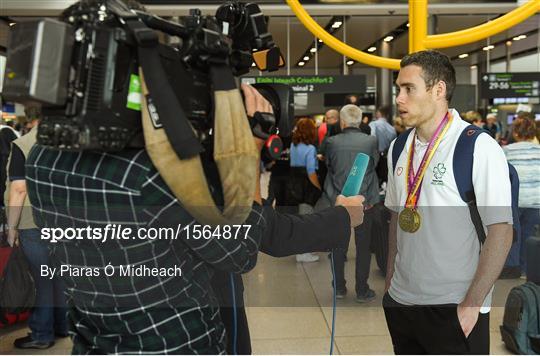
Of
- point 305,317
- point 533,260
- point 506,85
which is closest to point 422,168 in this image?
point 533,260

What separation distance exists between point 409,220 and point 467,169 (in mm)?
315

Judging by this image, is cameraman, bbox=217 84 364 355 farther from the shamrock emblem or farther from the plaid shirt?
the shamrock emblem

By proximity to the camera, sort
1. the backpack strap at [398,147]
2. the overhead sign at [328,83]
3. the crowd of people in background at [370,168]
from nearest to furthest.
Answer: the backpack strap at [398,147]
the crowd of people in background at [370,168]
the overhead sign at [328,83]

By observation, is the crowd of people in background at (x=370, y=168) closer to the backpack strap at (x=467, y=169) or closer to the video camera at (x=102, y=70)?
the backpack strap at (x=467, y=169)

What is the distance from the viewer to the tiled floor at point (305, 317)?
3926mm

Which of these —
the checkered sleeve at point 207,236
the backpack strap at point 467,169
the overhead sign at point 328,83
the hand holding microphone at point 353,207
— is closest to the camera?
the checkered sleeve at point 207,236

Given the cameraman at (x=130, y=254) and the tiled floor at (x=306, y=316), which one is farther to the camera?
the tiled floor at (x=306, y=316)

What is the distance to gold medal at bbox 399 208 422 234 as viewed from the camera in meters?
2.13

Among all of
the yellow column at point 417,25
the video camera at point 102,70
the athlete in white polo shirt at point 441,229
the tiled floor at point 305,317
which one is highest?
the yellow column at point 417,25

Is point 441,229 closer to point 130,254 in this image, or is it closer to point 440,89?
point 440,89

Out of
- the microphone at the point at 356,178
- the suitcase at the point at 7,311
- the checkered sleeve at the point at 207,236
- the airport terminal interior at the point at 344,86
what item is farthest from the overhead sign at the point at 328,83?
the checkered sleeve at the point at 207,236

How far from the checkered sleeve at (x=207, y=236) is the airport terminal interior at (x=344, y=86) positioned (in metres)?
0.34

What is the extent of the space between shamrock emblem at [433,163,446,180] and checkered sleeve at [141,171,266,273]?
33.9 inches

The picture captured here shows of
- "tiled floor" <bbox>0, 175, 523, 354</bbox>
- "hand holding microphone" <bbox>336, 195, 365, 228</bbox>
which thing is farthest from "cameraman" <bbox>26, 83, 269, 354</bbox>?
"tiled floor" <bbox>0, 175, 523, 354</bbox>
